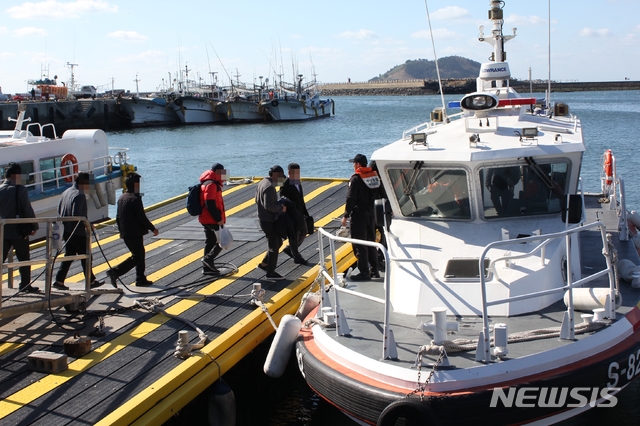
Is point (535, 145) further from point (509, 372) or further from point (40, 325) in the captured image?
point (40, 325)

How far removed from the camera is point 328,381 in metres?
6.02

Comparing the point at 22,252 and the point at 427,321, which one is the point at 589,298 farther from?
the point at 22,252

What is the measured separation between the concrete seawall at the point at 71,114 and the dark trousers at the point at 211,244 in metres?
53.2

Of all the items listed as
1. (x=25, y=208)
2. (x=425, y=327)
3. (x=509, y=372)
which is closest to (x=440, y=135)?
(x=425, y=327)

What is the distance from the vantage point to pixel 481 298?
620 cm

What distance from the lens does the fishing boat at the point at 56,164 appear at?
15.7 metres

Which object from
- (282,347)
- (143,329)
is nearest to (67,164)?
(143,329)

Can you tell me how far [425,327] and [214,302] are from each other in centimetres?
308

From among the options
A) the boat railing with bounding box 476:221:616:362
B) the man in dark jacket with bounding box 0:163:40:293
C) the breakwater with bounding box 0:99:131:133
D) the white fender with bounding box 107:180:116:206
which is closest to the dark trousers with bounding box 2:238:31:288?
the man in dark jacket with bounding box 0:163:40:293

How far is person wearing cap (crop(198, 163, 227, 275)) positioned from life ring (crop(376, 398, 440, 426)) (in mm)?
4305

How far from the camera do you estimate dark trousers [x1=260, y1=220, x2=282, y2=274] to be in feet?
29.4

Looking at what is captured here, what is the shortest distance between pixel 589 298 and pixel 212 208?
188 inches

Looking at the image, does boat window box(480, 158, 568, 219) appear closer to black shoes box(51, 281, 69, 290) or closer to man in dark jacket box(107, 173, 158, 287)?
man in dark jacket box(107, 173, 158, 287)

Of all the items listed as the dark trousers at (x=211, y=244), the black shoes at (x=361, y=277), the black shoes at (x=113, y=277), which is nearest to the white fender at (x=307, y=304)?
the black shoes at (x=361, y=277)
